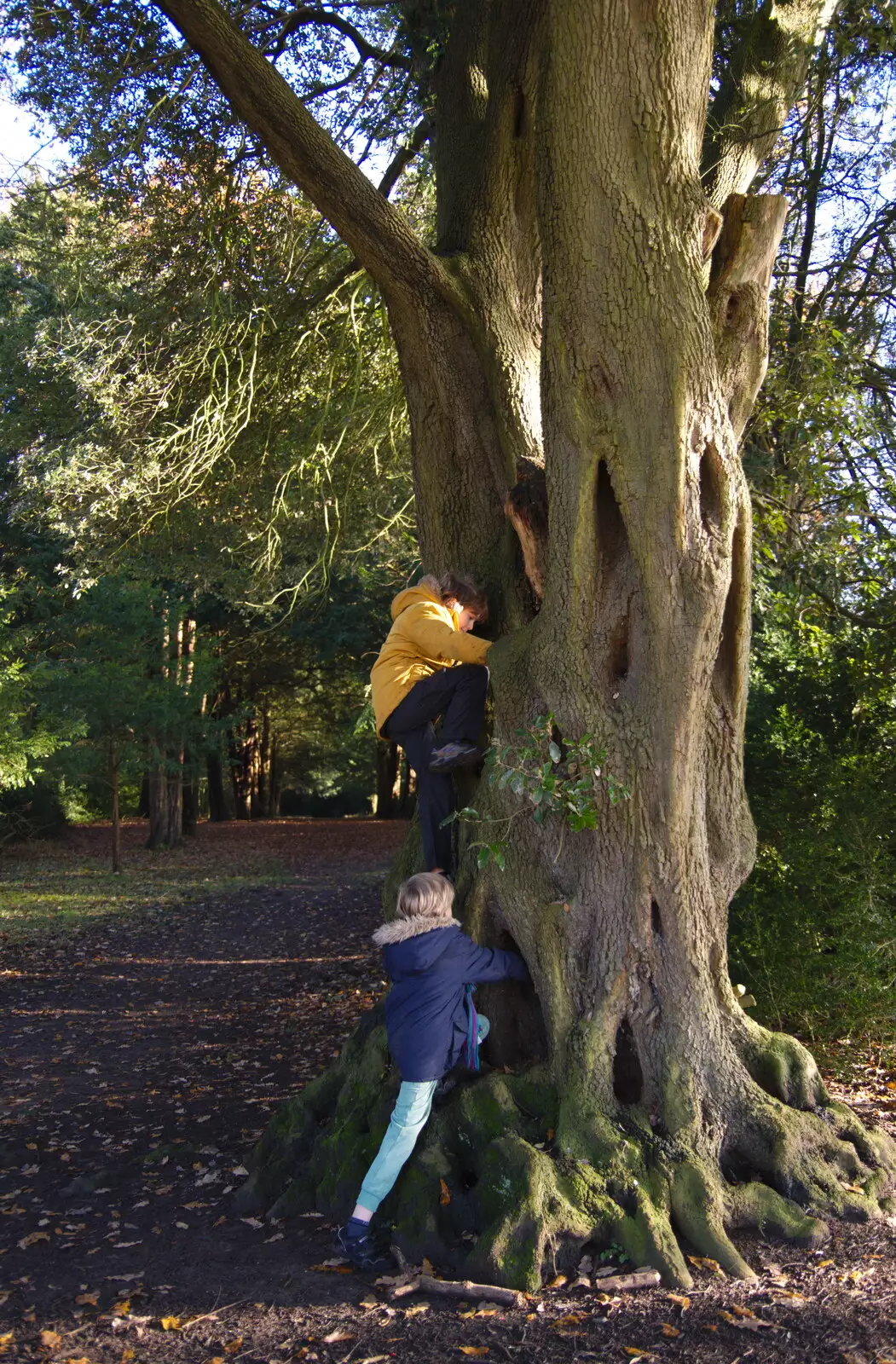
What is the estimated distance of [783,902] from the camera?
6535 millimetres

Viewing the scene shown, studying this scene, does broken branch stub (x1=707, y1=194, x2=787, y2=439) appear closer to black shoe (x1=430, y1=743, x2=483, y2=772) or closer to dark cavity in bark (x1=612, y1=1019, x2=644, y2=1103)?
black shoe (x1=430, y1=743, x2=483, y2=772)

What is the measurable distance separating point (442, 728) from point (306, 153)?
3.12 meters

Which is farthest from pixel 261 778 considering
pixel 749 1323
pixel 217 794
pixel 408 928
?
pixel 749 1323

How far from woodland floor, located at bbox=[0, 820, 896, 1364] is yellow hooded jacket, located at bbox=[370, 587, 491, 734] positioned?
252 cm

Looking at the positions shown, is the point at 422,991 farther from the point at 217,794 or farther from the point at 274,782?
the point at 274,782

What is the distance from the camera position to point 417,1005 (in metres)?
4.48

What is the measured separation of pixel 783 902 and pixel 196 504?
265 inches

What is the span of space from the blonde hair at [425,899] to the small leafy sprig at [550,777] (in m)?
0.21

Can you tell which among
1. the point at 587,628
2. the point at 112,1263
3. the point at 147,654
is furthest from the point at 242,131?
the point at 147,654

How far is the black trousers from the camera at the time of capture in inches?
212

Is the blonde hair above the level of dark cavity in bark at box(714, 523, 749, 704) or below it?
below

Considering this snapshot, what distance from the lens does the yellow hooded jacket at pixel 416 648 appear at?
5301 mm

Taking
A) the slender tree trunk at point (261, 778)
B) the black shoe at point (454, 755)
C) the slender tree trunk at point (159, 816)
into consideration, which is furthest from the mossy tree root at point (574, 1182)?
the slender tree trunk at point (261, 778)

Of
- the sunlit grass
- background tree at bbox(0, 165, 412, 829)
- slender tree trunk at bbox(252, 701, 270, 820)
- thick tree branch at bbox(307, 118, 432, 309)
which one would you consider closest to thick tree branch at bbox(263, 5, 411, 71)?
thick tree branch at bbox(307, 118, 432, 309)
